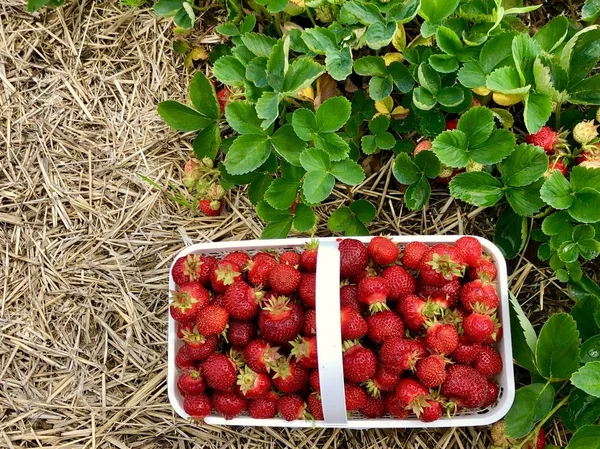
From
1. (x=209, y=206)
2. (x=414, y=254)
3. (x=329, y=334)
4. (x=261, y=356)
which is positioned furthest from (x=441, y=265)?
(x=209, y=206)

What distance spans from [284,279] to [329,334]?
0.66 feet

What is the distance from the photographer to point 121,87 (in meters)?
1.69

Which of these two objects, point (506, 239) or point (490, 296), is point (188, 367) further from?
point (506, 239)

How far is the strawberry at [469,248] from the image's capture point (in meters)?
1.28

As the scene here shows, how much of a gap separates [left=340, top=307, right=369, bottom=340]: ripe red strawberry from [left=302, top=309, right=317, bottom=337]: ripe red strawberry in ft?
0.20

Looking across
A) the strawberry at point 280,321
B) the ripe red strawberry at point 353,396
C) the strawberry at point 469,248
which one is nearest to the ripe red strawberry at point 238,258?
the strawberry at point 280,321

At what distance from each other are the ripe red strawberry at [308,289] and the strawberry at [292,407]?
0.19m

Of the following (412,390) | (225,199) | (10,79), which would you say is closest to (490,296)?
(412,390)

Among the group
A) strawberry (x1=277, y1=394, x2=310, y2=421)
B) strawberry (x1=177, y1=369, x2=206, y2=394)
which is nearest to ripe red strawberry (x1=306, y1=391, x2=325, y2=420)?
strawberry (x1=277, y1=394, x2=310, y2=421)

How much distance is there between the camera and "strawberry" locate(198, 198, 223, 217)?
5.15ft

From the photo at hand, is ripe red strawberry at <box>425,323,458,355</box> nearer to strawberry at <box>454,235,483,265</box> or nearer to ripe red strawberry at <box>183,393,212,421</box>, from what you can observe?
strawberry at <box>454,235,483,265</box>

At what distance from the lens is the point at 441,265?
1214 mm

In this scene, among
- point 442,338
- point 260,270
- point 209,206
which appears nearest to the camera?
point 442,338

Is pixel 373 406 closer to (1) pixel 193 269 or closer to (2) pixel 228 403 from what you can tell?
(2) pixel 228 403
